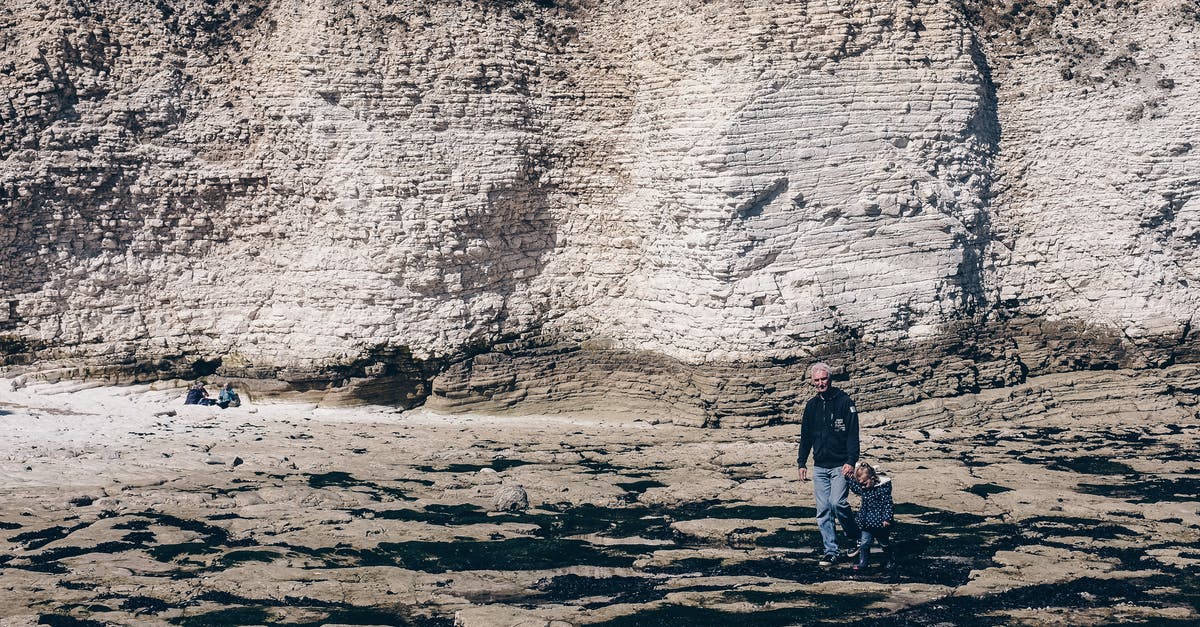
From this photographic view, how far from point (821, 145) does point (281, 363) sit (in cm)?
761

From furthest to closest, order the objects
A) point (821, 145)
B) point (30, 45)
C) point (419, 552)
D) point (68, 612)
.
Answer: point (30, 45) → point (821, 145) → point (419, 552) → point (68, 612)

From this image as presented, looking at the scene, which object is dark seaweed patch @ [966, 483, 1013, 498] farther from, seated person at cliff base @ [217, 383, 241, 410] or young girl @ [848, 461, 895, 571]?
seated person at cliff base @ [217, 383, 241, 410]

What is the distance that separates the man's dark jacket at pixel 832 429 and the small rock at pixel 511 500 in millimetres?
3090

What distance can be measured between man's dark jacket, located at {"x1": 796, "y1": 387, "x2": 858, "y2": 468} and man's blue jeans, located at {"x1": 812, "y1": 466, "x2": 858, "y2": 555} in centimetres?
9

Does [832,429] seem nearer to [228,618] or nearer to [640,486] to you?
[640,486]

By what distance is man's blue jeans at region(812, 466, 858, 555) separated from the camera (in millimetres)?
8484

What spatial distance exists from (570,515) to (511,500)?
58 centimetres

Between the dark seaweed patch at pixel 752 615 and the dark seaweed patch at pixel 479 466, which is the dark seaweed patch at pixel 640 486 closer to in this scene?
the dark seaweed patch at pixel 479 466

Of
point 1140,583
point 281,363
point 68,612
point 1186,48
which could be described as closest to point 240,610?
point 68,612

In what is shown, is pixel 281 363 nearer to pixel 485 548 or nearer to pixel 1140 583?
pixel 485 548

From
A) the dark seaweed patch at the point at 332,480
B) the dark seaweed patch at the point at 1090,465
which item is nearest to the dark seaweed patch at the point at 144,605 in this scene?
the dark seaweed patch at the point at 332,480

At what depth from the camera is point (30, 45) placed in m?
15.4

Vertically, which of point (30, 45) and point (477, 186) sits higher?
point (30, 45)

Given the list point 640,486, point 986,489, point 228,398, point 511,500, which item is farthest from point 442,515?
point 228,398
